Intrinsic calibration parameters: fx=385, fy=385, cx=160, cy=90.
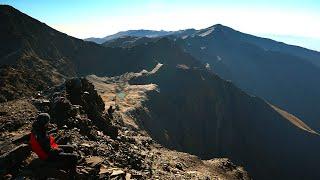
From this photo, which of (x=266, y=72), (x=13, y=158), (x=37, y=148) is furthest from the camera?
(x=266, y=72)

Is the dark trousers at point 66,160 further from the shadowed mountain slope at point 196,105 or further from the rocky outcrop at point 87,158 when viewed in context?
the shadowed mountain slope at point 196,105

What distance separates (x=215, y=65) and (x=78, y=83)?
476 ft

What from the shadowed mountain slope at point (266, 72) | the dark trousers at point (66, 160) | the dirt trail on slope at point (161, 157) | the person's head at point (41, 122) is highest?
the person's head at point (41, 122)

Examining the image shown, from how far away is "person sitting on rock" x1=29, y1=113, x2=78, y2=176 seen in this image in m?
11.7

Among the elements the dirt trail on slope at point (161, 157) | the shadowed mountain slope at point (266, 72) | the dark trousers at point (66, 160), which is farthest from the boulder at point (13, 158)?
the shadowed mountain slope at point (266, 72)

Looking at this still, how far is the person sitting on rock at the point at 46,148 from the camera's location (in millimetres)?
11719

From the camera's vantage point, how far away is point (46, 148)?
1207 centimetres

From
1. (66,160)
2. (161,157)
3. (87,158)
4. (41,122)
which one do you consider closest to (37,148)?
(41,122)

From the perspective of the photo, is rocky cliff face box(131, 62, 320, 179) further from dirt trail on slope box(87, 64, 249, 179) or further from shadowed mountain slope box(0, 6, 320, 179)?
dirt trail on slope box(87, 64, 249, 179)

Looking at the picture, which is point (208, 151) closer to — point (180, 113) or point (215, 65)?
point (180, 113)

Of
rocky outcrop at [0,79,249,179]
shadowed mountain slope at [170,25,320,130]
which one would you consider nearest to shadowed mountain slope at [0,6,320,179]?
rocky outcrop at [0,79,249,179]

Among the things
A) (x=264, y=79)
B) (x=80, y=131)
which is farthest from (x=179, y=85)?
(x=264, y=79)

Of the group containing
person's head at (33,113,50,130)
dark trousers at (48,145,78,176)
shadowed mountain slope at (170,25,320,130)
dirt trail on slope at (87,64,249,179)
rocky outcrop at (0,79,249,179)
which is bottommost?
shadowed mountain slope at (170,25,320,130)

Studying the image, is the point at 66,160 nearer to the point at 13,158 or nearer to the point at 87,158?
the point at 13,158
